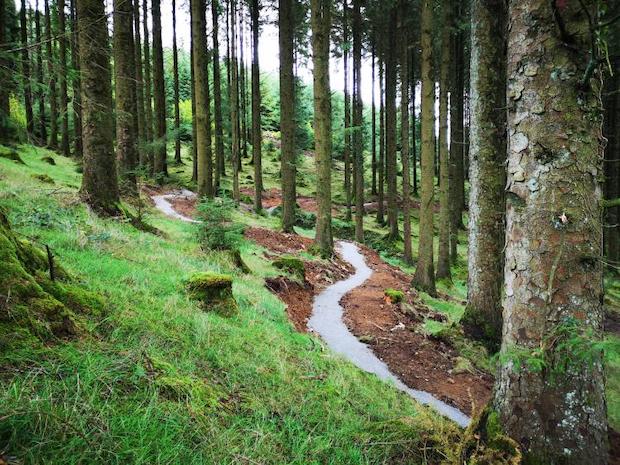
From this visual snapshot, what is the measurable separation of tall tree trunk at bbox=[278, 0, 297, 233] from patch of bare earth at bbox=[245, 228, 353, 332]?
1.19m

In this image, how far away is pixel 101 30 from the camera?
7.60m

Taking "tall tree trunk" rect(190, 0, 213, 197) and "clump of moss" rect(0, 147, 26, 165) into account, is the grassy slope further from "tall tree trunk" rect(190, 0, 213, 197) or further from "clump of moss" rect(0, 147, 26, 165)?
"clump of moss" rect(0, 147, 26, 165)

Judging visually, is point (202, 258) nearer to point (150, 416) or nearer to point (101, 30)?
point (101, 30)

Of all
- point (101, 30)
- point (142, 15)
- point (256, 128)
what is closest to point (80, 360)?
point (101, 30)

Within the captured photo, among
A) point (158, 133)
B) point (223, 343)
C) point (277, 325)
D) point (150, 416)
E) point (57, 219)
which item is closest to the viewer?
point (150, 416)

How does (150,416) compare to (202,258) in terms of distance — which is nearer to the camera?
(150,416)

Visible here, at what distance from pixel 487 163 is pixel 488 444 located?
5.24 meters

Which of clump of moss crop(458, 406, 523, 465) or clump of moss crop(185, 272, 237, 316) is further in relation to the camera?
clump of moss crop(185, 272, 237, 316)

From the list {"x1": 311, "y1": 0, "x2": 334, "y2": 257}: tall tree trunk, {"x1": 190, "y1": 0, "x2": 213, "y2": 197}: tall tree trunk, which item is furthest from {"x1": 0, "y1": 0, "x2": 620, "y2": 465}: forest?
{"x1": 190, "y1": 0, "x2": 213, "y2": 197}: tall tree trunk

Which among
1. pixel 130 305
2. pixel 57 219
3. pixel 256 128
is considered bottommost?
pixel 130 305

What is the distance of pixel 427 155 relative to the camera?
11.3 m

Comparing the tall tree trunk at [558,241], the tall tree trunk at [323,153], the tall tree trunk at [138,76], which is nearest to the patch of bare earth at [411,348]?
the tall tree trunk at [558,241]

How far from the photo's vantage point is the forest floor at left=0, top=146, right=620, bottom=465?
210cm

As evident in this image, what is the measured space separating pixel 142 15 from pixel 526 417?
95.8 feet
